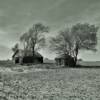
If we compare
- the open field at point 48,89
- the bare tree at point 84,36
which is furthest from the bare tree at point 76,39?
the open field at point 48,89

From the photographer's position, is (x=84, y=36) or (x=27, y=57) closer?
(x=84, y=36)

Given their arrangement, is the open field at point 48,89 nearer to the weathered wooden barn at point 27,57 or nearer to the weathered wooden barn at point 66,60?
the weathered wooden barn at point 66,60

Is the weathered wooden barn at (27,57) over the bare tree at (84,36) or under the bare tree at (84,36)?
under

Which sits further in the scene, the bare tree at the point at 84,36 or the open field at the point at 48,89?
the bare tree at the point at 84,36

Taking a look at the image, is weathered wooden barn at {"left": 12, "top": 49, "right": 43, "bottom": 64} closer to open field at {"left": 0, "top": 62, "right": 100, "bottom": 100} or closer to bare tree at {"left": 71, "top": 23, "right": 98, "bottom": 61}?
bare tree at {"left": 71, "top": 23, "right": 98, "bottom": 61}

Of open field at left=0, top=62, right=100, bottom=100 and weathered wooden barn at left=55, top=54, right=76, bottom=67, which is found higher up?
weathered wooden barn at left=55, top=54, right=76, bottom=67

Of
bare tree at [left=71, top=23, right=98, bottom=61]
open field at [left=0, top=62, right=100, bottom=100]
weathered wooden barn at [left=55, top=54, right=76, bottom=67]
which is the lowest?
open field at [left=0, top=62, right=100, bottom=100]

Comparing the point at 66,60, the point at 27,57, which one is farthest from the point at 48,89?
the point at 27,57

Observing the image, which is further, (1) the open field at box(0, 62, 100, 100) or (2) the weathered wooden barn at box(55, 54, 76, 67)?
(2) the weathered wooden barn at box(55, 54, 76, 67)

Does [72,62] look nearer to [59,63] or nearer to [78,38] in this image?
[59,63]

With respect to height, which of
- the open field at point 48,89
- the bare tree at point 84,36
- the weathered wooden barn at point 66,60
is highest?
the bare tree at point 84,36

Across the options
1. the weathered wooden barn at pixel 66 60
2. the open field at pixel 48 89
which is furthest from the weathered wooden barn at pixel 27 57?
the open field at pixel 48 89

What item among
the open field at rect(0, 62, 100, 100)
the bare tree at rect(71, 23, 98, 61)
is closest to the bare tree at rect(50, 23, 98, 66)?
the bare tree at rect(71, 23, 98, 61)

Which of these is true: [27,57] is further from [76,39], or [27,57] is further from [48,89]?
[48,89]
